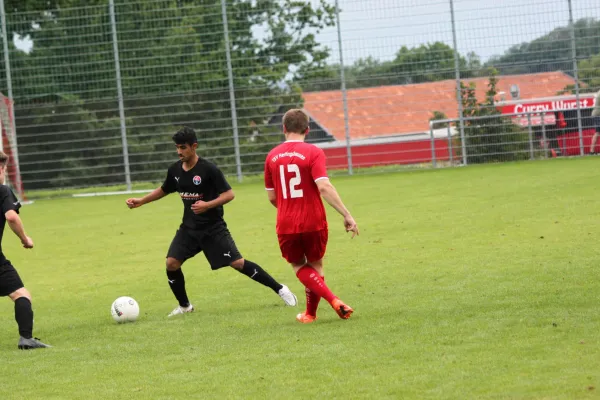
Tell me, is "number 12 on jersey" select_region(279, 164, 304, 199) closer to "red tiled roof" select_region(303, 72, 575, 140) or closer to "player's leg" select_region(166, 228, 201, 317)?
"player's leg" select_region(166, 228, 201, 317)

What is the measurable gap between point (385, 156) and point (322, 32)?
3.77 m

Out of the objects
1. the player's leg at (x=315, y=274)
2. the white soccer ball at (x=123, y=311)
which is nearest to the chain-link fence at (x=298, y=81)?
the white soccer ball at (x=123, y=311)

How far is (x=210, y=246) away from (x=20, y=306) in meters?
1.94

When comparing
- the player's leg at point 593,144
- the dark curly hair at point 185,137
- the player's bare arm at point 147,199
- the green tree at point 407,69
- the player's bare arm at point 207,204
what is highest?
the green tree at point 407,69

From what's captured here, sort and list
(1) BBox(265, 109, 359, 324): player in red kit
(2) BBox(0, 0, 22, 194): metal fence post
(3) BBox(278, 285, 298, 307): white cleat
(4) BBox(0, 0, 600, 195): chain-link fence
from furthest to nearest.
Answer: (2) BBox(0, 0, 22, 194): metal fence post < (4) BBox(0, 0, 600, 195): chain-link fence < (3) BBox(278, 285, 298, 307): white cleat < (1) BBox(265, 109, 359, 324): player in red kit

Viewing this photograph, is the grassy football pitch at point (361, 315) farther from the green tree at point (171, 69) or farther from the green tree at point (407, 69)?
the green tree at point (171, 69)

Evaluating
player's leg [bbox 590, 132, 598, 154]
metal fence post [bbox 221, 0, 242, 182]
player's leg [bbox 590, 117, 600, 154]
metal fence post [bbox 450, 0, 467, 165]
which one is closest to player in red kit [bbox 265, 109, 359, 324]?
player's leg [bbox 590, 132, 598, 154]

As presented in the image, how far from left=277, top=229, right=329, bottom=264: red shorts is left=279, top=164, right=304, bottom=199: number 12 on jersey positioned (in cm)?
32

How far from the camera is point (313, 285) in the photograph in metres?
7.86

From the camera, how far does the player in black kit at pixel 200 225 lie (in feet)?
29.8

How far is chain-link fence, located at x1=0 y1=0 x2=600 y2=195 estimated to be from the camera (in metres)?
25.4

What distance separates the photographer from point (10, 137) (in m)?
26.3

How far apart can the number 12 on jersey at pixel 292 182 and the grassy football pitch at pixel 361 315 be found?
1.06 m

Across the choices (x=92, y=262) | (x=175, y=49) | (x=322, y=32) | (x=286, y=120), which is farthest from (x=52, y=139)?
(x=286, y=120)
